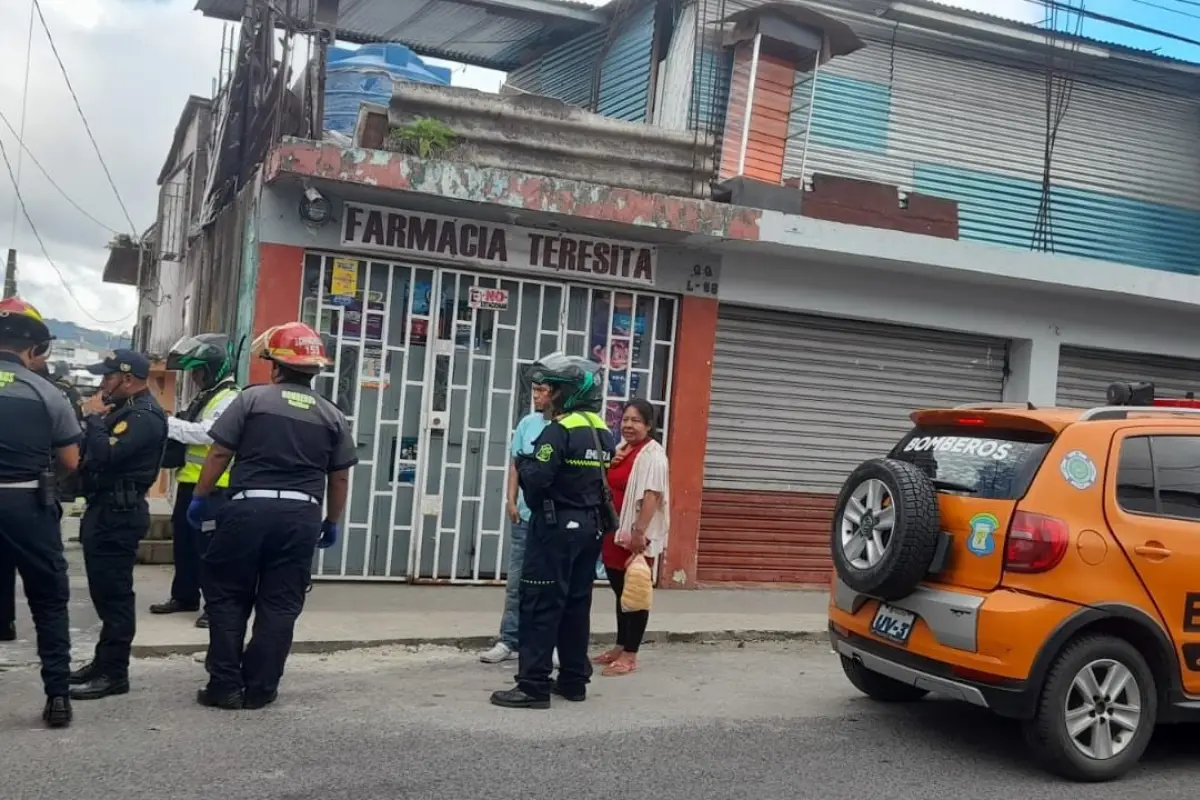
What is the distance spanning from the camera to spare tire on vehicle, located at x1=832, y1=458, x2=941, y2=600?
5039mm

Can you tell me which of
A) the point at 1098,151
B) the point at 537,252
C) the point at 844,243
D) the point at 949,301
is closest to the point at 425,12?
the point at 537,252

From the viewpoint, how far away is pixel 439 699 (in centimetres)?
582

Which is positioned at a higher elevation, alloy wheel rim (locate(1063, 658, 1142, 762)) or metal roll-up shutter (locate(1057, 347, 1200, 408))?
metal roll-up shutter (locate(1057, 347, 1200, 408))

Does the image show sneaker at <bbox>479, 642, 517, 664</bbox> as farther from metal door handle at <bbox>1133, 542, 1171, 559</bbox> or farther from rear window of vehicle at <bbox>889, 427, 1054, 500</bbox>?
metal door handle at <bbox>1133, 542, 1171, 559</bbox>

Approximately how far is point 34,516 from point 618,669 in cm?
332

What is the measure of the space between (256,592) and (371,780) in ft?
4.68

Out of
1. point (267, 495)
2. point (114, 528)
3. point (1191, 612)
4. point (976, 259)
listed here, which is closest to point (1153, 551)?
point (1191, 612)

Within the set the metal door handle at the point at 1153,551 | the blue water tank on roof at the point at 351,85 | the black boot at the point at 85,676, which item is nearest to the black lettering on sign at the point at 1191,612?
the metal door handle at the point at 1153,551

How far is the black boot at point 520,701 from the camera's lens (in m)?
5.64

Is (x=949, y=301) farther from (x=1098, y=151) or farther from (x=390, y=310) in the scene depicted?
(x=390, y=310)

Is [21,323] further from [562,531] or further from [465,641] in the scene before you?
[465,641]

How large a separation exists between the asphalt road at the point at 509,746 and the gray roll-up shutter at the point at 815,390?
3.99m

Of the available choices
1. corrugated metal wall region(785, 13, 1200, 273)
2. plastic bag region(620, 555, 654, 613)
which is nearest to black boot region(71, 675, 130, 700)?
plastic bag region(620, 555, 654, 613)

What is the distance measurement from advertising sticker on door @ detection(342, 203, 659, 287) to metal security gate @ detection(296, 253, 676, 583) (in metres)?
0.14
